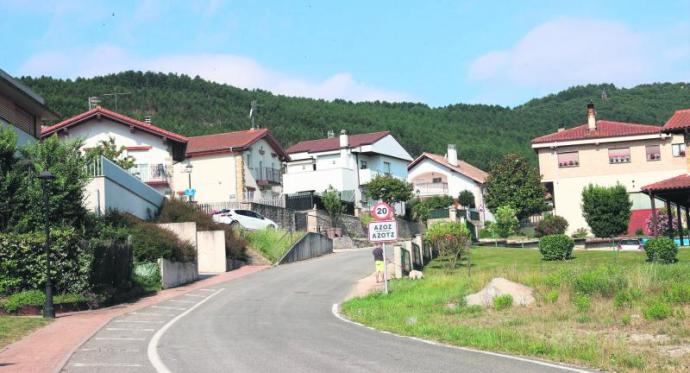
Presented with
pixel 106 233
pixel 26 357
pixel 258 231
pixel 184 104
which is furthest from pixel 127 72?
pixel 26 357

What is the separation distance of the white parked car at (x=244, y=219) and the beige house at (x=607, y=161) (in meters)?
22.4

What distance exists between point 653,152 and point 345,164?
2933 centimetres

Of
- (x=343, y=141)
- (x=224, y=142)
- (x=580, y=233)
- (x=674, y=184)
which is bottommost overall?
(x=580, y=233)

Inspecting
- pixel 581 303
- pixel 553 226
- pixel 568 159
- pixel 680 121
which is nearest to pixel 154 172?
pixel 553 226

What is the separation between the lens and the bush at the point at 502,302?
18.0 m

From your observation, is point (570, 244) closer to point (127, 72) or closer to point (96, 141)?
point (96, 141)

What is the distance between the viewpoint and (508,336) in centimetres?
1385

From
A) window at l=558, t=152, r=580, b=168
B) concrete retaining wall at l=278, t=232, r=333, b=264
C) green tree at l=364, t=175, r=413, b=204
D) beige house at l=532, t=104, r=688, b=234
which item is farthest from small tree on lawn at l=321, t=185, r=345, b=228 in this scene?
window at l=558, t=152, r=580, b=168

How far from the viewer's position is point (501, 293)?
18.7m

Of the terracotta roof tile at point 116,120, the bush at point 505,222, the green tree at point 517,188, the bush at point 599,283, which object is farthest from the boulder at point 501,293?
the green tree at point 517,188

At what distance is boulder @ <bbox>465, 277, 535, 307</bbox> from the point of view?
60.1ft

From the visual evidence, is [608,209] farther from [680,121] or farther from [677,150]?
[677,150]

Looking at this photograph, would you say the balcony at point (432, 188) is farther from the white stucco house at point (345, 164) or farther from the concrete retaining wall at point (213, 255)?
the concrete retaining wall at point (213, 255)

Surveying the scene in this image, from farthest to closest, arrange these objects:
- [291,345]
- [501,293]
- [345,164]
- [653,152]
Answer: [345,164], [653,152], [501,293], [291,345]
